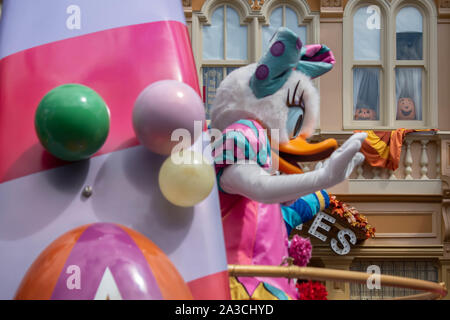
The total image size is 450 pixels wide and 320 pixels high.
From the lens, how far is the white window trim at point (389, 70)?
7043mm

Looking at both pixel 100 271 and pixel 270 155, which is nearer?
pixel 100 271

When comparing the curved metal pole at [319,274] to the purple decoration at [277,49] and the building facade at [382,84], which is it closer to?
the purple decoration at [277,49]

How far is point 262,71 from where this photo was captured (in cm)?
217

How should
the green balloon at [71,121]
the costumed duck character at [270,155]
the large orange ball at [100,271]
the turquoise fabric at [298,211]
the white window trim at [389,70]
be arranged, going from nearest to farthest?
the large orange ball at [100,271] < the green balloon at [71,121] < the costumed duck character at [270,155] < the turquoise fabric at [298,211] < the white window trim at [389,70]

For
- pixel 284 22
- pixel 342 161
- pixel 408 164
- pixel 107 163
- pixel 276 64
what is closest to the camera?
pixel 107 163

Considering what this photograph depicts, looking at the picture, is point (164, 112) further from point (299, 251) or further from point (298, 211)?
point (298, 211)

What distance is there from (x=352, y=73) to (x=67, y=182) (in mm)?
6195

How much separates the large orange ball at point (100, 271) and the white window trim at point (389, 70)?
607cm

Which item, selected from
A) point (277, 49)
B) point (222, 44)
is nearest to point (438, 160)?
point (222, 44)

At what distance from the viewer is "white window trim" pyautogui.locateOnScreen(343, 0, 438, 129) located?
7.04 m

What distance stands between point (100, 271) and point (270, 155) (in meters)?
1.08

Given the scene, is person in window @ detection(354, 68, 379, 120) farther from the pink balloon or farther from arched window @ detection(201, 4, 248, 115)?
the pink balloon

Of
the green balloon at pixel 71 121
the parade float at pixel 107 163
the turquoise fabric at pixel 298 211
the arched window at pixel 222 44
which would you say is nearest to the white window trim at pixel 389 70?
the arched window at pixel 222 44

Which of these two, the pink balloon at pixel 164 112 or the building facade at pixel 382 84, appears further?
the building facade at pixel 382 84
